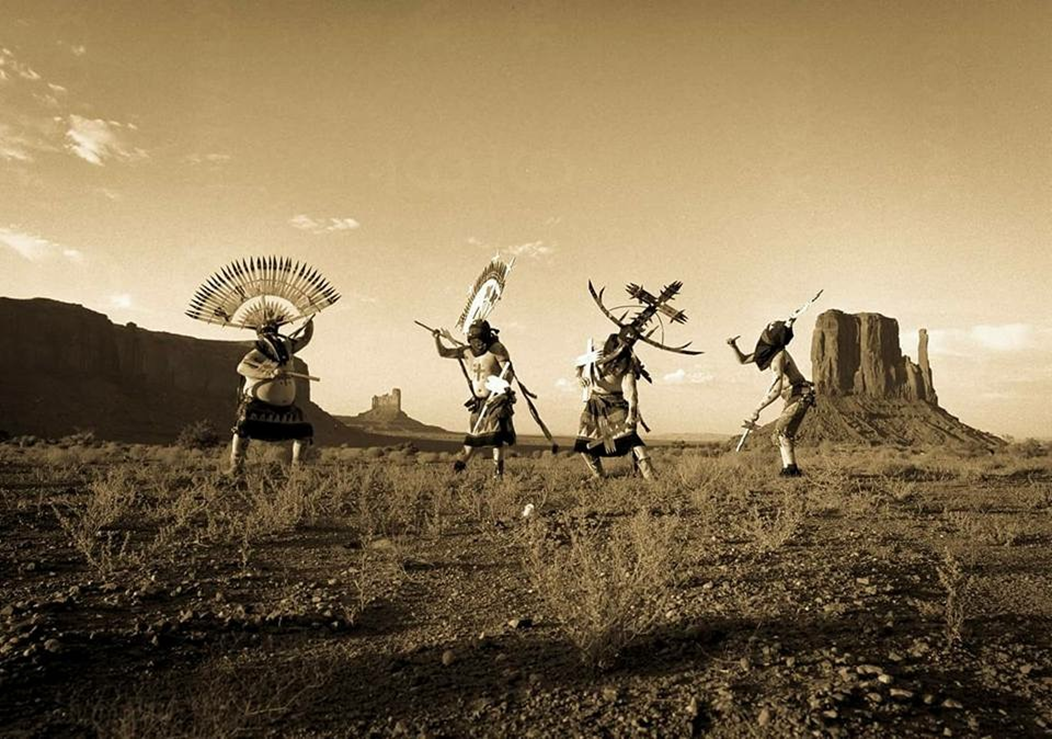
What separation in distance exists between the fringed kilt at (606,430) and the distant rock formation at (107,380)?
48.6 m

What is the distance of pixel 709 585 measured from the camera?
13.1ft

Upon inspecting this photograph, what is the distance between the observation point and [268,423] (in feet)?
34.1

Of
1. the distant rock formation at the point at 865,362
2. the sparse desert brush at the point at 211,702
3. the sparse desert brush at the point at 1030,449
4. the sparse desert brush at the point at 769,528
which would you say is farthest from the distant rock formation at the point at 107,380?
the distant rock formation at the point at 865,362

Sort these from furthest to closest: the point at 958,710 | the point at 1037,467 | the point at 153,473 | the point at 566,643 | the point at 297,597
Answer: the point at 1037,467 → the point at 153,473 → the point at 297,597 → the point at 566,643 → the point at 958,710

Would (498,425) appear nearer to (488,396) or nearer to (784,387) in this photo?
(488,396)

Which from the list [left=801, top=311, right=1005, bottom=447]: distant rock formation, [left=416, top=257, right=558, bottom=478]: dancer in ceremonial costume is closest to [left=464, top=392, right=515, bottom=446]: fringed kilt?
[left=416, top=257, right=558, bottom=478]: dancer in ceremonial costume

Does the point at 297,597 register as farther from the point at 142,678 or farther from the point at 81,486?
the point at 81,486

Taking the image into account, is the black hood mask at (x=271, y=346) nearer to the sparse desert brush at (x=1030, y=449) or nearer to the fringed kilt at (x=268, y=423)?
the fringed kilt at (x=268, y=423)

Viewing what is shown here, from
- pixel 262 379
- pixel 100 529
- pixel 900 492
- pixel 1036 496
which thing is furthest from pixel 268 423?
pixel 1036 496

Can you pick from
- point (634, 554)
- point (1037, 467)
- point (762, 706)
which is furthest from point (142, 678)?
point (1037, 467)

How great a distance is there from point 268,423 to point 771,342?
8588 mm

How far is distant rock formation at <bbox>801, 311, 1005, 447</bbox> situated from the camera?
210ft

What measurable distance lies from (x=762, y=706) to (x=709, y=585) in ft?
5.41

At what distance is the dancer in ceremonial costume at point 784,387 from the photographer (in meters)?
10.2
